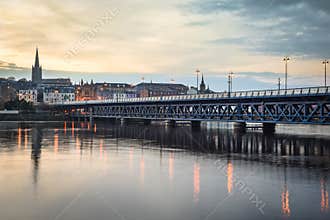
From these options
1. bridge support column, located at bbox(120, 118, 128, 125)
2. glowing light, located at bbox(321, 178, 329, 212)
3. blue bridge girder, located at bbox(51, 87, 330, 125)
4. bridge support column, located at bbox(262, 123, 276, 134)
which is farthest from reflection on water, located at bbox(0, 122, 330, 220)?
bridge support column, located at bbox(120, 118, 128, 125)

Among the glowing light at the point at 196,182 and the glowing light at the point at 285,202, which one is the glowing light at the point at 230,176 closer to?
the glowing light at the point at 196,182

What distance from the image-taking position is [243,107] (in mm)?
81625

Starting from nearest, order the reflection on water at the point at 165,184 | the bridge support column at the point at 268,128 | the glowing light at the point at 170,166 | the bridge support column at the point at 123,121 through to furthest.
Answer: the reflection on water at the point at 165,184 < the glowing light at the point at 170,166 < the bridge support column at the point at 268,128 < the bridge support column at the point at 123,121

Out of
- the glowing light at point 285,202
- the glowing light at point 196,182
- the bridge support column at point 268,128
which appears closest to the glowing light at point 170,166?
the glowing light at point 196,182

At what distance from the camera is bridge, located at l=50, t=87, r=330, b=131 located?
60969 mm

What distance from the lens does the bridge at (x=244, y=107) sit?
2400 inches

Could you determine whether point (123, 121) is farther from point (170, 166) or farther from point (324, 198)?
point (324, 198)

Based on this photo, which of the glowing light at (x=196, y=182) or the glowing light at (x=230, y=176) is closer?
the glowing light at (x=196, y=182)

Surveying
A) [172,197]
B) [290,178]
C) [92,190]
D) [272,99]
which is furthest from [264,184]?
[272,99]

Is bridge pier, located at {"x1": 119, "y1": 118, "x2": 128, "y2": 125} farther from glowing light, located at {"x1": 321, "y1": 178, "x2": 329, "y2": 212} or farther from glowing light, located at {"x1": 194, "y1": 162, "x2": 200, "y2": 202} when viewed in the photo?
glowing light, located at {"x1": 321, "y1": 178, "x2": 329, "y2": 212}

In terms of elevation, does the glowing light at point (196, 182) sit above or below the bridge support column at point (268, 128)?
below

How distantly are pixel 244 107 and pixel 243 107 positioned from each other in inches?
8.2

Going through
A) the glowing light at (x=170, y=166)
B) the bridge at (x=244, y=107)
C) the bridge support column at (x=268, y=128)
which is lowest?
the glowing light at (x=170, y=166)

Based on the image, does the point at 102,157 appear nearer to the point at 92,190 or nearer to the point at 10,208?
the point at 92,190
